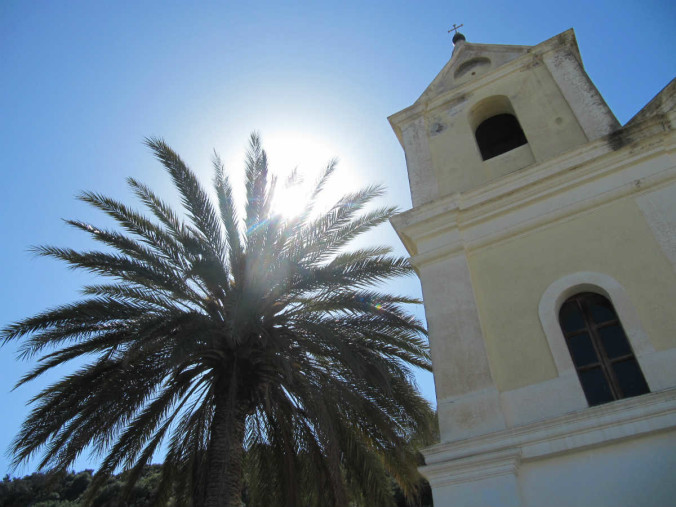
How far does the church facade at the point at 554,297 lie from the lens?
5227mm

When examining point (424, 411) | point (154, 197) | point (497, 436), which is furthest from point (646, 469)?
point (154, 197)

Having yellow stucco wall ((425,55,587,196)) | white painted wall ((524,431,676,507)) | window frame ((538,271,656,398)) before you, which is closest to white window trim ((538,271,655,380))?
window frame ((538,271,656,398))

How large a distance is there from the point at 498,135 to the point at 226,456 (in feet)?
24.3

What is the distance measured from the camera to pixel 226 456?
802 cm

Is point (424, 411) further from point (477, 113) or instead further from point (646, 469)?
point (477, 113)

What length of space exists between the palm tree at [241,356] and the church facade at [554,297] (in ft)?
5.69

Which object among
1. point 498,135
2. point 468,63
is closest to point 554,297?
point 498,135

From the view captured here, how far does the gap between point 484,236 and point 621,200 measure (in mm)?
1828

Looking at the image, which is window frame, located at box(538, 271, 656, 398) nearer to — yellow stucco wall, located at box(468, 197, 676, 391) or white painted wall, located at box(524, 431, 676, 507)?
yellow stucco wall, located at box(468, 197, 676, 391)

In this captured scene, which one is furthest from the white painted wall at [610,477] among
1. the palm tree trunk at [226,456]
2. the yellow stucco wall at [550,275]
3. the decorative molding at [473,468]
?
the palm tree trunk at [226,456]

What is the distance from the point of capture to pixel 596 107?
840 centimetres

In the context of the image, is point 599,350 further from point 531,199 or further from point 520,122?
point 520,122

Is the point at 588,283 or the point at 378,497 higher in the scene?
the point at 588,283

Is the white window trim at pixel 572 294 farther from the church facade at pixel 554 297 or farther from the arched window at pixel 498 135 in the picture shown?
the arched window at pixel 498 135
